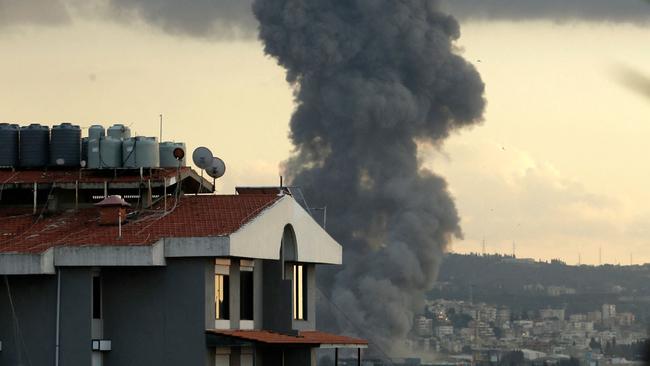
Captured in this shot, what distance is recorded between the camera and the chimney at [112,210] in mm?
51188

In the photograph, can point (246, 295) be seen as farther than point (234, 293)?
Yes

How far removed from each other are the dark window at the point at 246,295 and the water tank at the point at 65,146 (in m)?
6.17

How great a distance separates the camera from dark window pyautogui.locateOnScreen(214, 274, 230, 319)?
50.8 meters

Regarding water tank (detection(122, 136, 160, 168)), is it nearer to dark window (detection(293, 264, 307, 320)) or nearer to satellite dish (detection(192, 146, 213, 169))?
satellite dish (detection(192, 146, 213, 169))

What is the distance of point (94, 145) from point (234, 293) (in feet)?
20.5

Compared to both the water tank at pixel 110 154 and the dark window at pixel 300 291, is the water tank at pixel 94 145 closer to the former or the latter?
the water tank at pixel 110 154

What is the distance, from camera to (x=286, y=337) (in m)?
52.6

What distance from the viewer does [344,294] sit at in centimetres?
17425

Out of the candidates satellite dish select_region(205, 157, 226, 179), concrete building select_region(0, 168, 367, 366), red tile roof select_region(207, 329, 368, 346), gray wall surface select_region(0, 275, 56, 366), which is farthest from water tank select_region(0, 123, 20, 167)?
red tile roof select_region(207, 329, 368, 346)

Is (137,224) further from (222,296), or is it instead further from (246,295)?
(246,295)

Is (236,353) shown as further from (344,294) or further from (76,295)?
(344,294)

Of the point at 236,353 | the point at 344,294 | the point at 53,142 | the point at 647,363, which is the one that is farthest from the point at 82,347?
the point at 344,294

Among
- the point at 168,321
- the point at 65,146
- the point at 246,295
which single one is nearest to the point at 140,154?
the point at 65,146

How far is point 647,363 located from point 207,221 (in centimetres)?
3236
